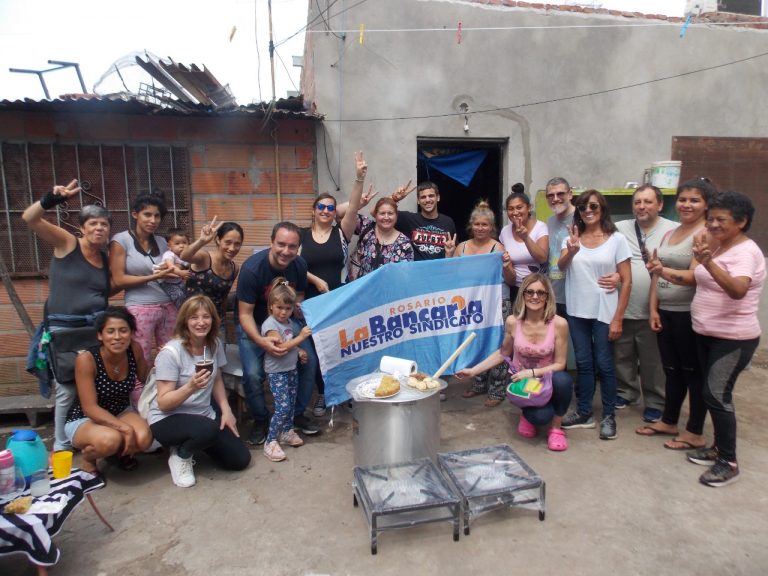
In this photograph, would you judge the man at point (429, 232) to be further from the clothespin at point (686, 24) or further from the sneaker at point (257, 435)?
the clothespin at point (686, 24)

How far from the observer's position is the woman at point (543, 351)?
12.3 ft

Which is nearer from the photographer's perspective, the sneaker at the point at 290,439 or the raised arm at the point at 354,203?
the sneaker at the point at 290,439

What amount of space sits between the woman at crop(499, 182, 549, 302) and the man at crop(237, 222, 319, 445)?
1.78 metres

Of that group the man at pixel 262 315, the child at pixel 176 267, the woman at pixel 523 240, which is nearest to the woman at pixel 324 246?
the man at pixel 262 315

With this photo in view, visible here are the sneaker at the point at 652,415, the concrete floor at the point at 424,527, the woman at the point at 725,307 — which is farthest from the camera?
the sneaker at the point at 652,415

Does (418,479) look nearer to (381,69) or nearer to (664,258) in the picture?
(664,258)

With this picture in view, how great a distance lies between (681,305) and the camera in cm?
357

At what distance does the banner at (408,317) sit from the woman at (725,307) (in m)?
1.65

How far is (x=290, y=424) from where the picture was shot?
392 centimetres

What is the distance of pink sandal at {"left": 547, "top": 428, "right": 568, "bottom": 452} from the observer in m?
3.74

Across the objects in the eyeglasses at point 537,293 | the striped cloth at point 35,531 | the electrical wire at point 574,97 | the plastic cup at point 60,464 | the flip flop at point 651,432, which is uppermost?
the electrical wire at point 574,97

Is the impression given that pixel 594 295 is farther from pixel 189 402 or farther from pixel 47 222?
pixel 47 222

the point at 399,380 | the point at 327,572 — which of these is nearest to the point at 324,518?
the point at 327,572

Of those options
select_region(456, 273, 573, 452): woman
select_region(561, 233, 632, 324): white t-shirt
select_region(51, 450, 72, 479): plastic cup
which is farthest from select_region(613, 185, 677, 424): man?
select_region(51, 450, 72, 479): plastic cup
